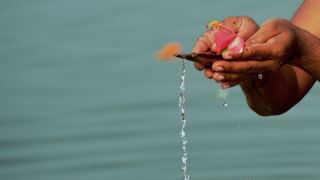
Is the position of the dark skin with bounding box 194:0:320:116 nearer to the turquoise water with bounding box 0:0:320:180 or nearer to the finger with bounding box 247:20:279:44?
the finger with bounding box 247:20:279:44

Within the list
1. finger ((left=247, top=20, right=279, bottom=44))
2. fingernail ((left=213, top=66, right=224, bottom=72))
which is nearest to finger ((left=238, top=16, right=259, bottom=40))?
finger ((left=247, top=20, right=279, bottom=44))

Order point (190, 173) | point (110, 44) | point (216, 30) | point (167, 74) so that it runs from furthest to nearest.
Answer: point (110, 44)
point (167, 74)
point (190, 173)
point (216, 30)

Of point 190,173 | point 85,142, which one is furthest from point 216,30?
point 85,142

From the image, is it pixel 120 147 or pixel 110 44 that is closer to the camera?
pixel 120 147

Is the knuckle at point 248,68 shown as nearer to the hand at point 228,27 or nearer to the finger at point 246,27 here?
the hand at point 228,27

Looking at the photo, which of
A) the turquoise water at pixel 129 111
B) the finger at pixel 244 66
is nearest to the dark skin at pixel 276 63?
the finger at pixel 244 66

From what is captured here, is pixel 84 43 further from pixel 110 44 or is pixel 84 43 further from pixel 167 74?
pixel 167 74
